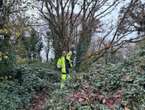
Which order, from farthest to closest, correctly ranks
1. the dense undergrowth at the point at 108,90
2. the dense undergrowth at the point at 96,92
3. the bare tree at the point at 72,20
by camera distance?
the bare tree at the point at 72,20 → the dense undergrowth at the point at 96,92 → the dense undergrowth at the point at 108,90

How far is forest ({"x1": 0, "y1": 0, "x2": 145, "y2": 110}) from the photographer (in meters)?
10.1

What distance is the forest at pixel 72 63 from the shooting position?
10062mm

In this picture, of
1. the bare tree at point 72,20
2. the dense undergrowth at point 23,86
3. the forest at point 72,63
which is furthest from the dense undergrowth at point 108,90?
the bare tree at point 72,20

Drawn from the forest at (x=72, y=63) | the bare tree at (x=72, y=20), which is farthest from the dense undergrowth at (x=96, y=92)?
the bare tree at (x=72, y=20)

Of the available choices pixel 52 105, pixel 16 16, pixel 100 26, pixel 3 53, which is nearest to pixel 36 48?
pixel 100 26

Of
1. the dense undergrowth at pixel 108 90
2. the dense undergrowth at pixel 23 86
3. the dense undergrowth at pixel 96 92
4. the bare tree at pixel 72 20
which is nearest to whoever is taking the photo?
the dense undergrowth at pixel 108 90

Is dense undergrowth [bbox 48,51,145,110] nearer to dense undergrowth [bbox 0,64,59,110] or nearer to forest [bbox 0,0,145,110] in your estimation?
forest [bbox 0,0,145,110]

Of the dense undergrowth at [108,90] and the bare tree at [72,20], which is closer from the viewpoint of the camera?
the dense undergrowth at [108,90]

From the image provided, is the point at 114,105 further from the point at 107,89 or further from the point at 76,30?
the point at 76,30

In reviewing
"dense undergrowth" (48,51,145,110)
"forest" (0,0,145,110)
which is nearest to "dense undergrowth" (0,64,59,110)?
"forest" (0,0,145,110)

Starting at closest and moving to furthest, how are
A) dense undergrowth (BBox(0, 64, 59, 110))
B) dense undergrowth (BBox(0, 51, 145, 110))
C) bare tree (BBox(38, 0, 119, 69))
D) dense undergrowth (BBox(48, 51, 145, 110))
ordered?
dense undergrowth (BBox(48, 51, 145, 110))
dense undergrowth (BBox(0, 51, 145, 110))
dense undergrowth (BBox(0, 64, 59, 110))
bare tree (BBox(38, 0, 119, 69))

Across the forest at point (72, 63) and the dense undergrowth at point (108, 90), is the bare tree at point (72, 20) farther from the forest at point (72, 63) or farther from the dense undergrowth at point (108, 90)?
the dense undergrowth at point (108, 90)

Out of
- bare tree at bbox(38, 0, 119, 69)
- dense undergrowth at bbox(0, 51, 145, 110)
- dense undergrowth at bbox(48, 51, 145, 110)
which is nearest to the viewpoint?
dense undergrowth at bbox(48, 51, 145, 110)

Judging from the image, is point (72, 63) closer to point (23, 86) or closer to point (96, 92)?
point (23, 86)
